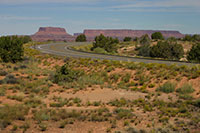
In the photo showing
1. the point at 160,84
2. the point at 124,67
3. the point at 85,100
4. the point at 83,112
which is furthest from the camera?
the point at 124,67

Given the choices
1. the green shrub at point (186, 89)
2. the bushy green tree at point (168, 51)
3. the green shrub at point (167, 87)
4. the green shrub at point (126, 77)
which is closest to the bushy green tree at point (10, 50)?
the green shrub at point (126, 77)

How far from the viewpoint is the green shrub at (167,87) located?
68.6 ft

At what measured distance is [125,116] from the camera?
1383 centimetres

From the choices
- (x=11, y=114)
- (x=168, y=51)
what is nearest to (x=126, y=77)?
(x=11, y=114)

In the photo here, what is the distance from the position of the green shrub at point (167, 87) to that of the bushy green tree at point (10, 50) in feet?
88.4

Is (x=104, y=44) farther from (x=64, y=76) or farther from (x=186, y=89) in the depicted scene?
(x=186, y=89)

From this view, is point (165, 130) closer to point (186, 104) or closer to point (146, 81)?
point (186, 104)

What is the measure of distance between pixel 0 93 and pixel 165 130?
13.4 m

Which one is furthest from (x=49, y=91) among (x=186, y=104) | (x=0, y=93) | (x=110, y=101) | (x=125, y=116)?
(x=186, y=104)

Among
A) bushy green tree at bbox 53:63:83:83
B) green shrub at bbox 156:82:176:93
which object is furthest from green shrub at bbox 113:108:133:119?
bushy green tree at bbox 53:63:83:83

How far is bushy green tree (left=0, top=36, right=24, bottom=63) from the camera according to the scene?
39.2 meters

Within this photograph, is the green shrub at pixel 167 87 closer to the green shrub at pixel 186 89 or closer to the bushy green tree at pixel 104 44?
the green shrub at pixel 186 89

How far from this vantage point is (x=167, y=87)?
2120 centimetres

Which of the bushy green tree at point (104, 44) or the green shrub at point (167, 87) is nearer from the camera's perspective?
the green shrub at point (167, 87)
